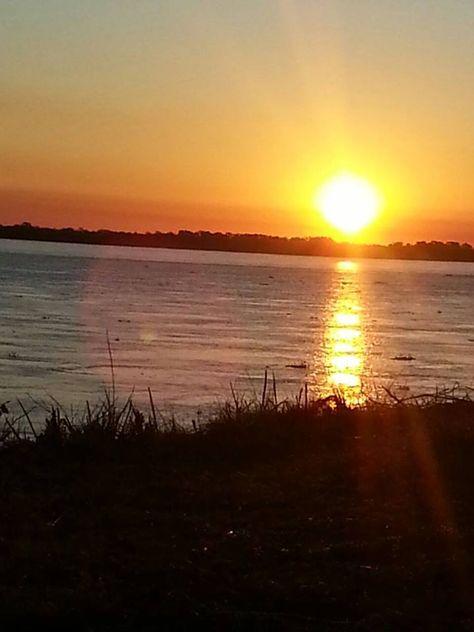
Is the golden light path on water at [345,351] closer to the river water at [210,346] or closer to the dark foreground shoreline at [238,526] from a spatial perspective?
the river water at [210,346]

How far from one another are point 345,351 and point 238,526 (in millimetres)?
27785

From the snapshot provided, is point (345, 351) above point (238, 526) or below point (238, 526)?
below

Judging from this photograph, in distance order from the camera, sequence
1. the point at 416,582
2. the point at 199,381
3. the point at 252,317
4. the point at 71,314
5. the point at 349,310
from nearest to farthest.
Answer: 1. the point at 416,582
2. the point at 199,381
3. the point at 71,314
4. the point at 252,317
5. the point at 349,310

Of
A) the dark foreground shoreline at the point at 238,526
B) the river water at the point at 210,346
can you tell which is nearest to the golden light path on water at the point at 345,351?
Result: the river water at the point at 210,346

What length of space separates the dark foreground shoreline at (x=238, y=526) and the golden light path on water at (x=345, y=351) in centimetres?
439

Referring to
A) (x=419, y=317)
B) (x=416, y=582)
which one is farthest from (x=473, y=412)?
(x=419, y=317)

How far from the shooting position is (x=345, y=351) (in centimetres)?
3412

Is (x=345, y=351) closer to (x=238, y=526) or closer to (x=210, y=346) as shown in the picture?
(x=210, y=346)

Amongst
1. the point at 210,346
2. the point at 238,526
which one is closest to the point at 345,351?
the point at 210,346

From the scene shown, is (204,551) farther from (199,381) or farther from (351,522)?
A: (199,381)

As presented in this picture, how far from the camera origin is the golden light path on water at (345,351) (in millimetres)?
21984

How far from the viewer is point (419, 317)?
56.6 meters

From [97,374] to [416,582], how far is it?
18982 mm

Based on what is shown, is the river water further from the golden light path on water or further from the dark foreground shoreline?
the dark foreground shoreline
